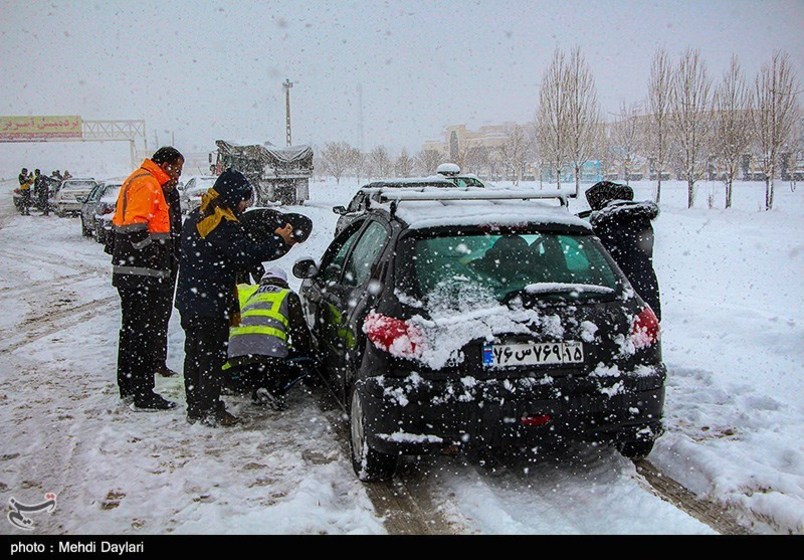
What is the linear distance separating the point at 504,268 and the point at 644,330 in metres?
0.85

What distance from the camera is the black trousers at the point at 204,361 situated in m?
4.73

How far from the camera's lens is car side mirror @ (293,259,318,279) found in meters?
5.31

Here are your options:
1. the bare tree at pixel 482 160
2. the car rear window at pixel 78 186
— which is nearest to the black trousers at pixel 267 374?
the car rear window at pixel 78 186

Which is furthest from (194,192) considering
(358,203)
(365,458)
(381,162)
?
(381,162)

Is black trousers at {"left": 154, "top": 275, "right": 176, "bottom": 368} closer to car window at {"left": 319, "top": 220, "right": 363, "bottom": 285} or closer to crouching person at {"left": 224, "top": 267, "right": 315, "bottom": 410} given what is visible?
crouching person at {"left": 224, "top": 267, "right": 315, "bottom": 410}

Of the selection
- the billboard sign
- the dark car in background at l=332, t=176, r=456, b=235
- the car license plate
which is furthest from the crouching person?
the billboard sign

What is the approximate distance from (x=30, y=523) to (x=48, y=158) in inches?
4702

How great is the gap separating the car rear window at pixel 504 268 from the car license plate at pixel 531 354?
0.27m

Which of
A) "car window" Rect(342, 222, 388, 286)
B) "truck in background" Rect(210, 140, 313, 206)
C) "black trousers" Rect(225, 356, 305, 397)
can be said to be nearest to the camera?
"car window" Rect(342, 222, 388, 286)

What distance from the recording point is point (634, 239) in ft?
16.5

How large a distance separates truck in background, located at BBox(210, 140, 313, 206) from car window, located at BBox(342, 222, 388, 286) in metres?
26.3

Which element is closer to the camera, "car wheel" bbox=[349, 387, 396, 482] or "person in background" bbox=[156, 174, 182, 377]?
"car wheel" bbox=[349, 387, 396, 482]

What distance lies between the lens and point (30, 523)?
10.8ft
